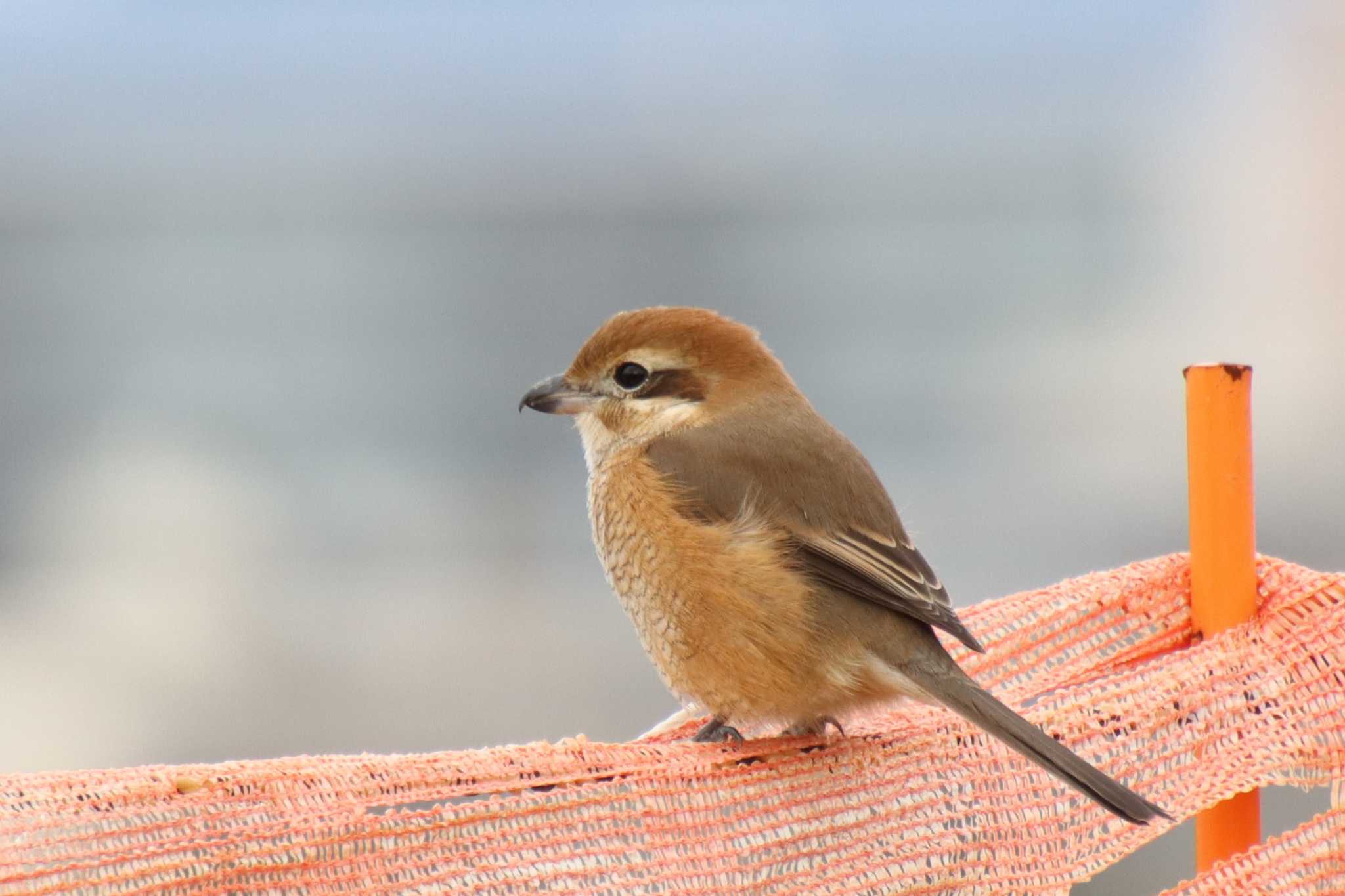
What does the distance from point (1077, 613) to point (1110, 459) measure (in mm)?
8402

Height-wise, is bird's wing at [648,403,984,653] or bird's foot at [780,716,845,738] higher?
bird's wing at [648,403,984,653]

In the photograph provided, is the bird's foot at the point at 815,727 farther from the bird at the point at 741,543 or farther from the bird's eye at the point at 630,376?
the bird's eye at the point at 630,376

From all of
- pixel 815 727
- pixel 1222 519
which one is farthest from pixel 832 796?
pixel 1222 519

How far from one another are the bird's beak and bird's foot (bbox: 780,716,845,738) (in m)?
0.75

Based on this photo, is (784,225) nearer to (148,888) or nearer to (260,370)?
(260,370)

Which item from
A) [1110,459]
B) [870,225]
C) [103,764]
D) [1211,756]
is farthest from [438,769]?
[870,225]

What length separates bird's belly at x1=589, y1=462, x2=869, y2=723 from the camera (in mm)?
2510

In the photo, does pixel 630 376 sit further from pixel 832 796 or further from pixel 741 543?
pixel 832 796

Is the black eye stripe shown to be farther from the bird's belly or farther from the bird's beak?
the bird's belly

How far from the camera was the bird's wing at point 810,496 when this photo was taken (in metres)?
2.55

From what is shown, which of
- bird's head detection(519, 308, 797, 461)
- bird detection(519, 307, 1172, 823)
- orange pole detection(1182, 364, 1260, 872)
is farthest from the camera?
bird's head detection(519, 308, 797, 461)

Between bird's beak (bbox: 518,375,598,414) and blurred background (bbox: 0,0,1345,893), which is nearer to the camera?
bird's beak (bbox: 518,375,598,414)

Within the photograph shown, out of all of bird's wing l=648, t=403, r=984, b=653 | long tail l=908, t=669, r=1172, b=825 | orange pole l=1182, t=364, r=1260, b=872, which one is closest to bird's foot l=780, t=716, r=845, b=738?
bird's wing l=648, t=403, r=984, b=653

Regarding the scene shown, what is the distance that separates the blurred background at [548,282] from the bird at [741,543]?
18.3 ft
